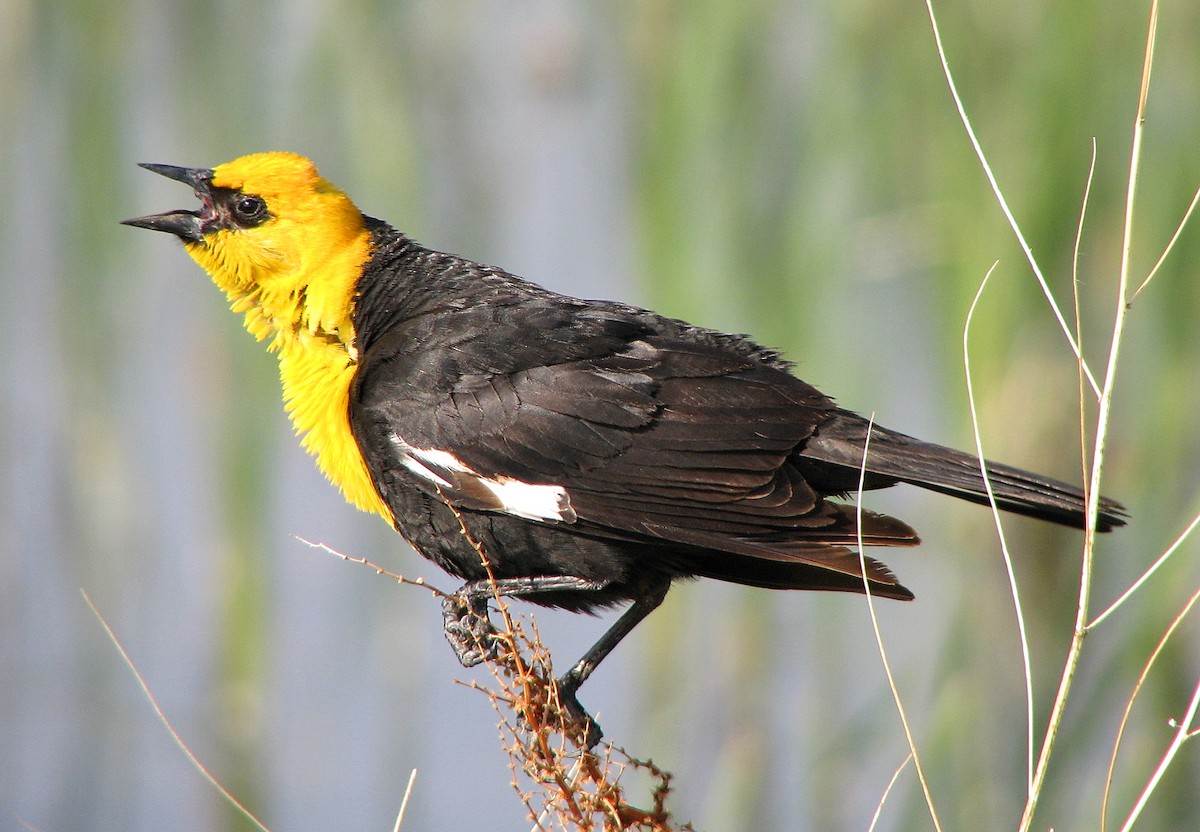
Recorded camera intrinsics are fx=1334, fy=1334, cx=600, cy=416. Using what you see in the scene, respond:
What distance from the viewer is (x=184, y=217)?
111 inches

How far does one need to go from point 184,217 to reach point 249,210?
0.14 m

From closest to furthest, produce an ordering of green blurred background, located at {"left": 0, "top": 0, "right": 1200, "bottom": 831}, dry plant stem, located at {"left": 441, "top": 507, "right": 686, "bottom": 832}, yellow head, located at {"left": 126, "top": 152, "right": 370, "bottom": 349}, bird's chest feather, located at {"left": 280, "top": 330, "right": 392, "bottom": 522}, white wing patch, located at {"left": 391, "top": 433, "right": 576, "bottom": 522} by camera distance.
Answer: dry plant stem, located at {"left": 441, "top": 507, "right": 686, "bottom": 832}, white wing patch, located at {"left": 391, "top": 433, "right": 576, "bottom": 522}, bird's chest feather, located at {"left": 280, "top": 330, "right": 392, "bottom": 522}, yellow head, located at {"left": 126, "top": 152, "right": 370, "bottom": 349}, green blurred background, located at {"left": 0, "top": 0, "right": 1200, "bottom": 831}

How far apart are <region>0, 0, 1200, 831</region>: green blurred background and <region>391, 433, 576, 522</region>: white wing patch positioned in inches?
38.9

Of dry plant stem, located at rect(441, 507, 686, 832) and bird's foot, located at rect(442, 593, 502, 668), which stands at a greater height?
bird's foot, located at rect(442, 593, 502, 668)

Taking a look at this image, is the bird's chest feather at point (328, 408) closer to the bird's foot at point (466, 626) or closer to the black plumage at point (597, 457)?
the black plumage at point (597, 457)

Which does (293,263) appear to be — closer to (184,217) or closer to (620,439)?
(184,217)

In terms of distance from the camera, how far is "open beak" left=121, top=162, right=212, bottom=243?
109 inches

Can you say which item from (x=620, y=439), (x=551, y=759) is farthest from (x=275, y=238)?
(x=551, y=759)

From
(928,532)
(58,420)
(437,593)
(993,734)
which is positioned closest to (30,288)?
(58,420)

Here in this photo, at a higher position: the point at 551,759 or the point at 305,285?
the point at 305,285

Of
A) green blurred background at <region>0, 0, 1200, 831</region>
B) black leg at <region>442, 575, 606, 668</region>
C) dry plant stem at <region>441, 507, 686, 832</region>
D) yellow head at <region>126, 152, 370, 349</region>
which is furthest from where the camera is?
green blurred background at <region>0, 0, 1200, 831</region>

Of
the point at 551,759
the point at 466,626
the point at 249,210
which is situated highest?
the point at 249,210

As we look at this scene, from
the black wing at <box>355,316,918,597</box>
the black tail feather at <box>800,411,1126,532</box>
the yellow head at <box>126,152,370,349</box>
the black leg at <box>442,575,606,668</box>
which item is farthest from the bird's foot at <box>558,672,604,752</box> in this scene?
the yellow head at <box>126,152,370,349</box>

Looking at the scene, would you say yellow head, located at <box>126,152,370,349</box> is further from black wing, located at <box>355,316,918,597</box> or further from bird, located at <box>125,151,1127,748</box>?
black wing, located at <box>355,316,918,597</box>
